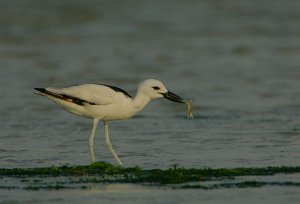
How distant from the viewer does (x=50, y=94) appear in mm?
14516

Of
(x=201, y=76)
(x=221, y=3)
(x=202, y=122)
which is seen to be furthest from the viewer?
(x=221, y=3)

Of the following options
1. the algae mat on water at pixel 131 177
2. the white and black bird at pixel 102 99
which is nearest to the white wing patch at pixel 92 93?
the white and black bird at pixel 102 99

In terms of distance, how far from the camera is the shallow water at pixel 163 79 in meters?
14.6

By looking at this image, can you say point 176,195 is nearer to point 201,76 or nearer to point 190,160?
point 190,160

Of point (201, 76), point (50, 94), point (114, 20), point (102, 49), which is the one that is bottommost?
point (50, 94)

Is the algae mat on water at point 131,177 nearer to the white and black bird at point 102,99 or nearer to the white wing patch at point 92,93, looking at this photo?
the white and black bird at point 102,99

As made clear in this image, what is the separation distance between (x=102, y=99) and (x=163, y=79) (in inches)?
340

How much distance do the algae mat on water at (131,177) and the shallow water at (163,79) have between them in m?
0.37

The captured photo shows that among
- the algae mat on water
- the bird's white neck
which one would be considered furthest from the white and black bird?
the algae mat on water

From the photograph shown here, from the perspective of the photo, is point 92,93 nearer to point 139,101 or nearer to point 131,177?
point 139,101

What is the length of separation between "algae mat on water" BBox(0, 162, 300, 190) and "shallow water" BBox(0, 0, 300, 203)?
0.37m

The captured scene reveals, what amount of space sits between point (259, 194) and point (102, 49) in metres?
16.7

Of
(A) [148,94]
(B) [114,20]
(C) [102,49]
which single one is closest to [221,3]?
(B) [114,20]

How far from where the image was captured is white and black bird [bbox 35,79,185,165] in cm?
1450
